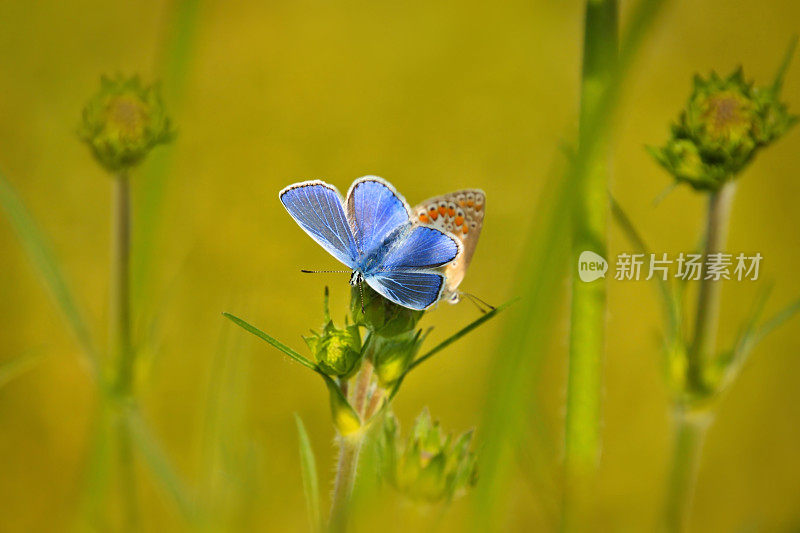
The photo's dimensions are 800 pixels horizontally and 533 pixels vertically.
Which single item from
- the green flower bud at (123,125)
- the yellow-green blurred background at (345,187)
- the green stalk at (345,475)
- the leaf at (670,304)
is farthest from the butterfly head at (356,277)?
the yellow-green blurred background at (345,187)

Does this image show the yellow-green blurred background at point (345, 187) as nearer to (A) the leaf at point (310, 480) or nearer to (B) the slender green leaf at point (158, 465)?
(B) the slender green leaf at point (158, 465)

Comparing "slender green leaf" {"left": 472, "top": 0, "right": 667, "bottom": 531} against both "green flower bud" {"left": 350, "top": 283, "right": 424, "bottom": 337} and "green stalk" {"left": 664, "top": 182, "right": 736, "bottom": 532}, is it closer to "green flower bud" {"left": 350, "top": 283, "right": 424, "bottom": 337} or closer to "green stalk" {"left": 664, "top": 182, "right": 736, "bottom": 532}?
"green flower bud" {"left": 350, "top": 283, "right": 424, "bottom": 337}

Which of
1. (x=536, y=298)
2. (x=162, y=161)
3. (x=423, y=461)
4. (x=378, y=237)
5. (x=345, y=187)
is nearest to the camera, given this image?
(x=536, y=298)

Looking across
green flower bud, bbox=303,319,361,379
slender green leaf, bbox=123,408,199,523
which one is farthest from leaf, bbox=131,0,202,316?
green flower bud, bbox=303,319,361,379

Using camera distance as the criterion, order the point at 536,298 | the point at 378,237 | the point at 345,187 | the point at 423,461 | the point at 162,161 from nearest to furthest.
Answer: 1. the point at 536,298
2. the point at 378,237
3. the point at 423,461
4. the point at 162,161
5. the point at 345,187

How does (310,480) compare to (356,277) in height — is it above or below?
below

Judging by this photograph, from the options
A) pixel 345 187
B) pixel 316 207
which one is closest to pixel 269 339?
pixel 316 207

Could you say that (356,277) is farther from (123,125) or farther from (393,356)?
(123,125)
